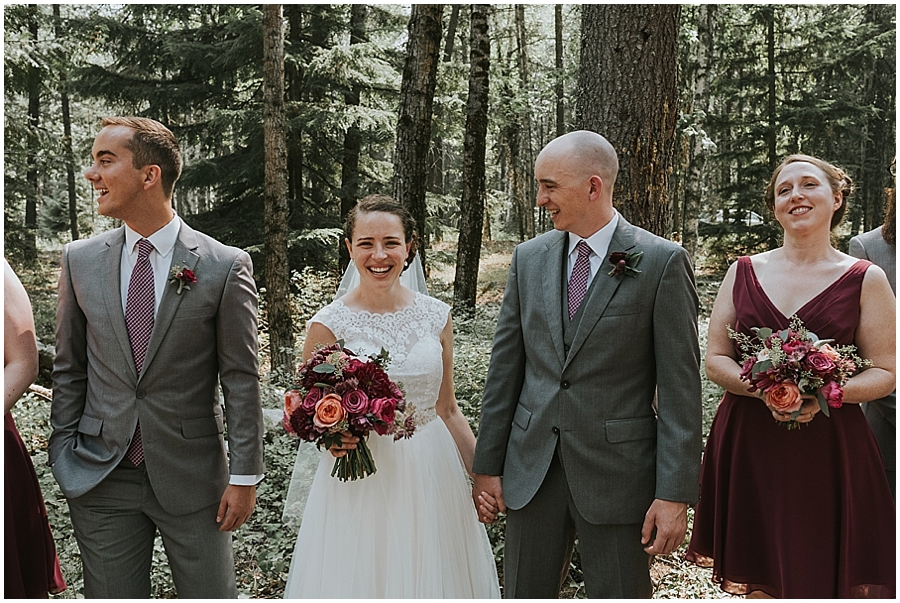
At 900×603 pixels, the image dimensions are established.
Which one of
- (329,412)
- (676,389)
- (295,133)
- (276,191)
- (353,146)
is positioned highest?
(295,133)

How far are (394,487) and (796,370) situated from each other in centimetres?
191

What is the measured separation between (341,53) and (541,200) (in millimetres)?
11348

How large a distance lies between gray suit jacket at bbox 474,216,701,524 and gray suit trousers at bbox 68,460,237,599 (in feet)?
4.59

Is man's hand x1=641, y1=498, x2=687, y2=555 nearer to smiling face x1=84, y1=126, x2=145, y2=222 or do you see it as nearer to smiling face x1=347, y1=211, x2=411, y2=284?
smiling face x1=347, y1=211, x2=411, y2=284

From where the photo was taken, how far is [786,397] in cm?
313

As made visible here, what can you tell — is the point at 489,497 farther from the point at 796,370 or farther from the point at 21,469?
the point at 21,469

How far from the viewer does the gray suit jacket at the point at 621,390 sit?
3.03 meters

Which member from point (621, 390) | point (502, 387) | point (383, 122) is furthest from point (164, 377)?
point (383, 122)

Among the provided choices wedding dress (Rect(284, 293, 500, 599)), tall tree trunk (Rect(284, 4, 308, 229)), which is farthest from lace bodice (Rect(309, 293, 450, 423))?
tall tree trunk (Rect(284, 4, 308, 229))

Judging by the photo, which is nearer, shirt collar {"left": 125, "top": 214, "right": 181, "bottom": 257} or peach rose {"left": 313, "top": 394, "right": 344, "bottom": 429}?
peach rose {"left": 313, "top": 394, "right": 344, "bottom": 429}

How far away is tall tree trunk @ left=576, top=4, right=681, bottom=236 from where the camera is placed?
4.75 meters

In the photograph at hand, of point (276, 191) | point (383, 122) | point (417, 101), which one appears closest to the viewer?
point (417, 101)

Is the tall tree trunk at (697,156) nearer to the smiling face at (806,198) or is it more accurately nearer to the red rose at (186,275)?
the smiling face at (806,198)

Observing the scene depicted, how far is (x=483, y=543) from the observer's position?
3.75 m
